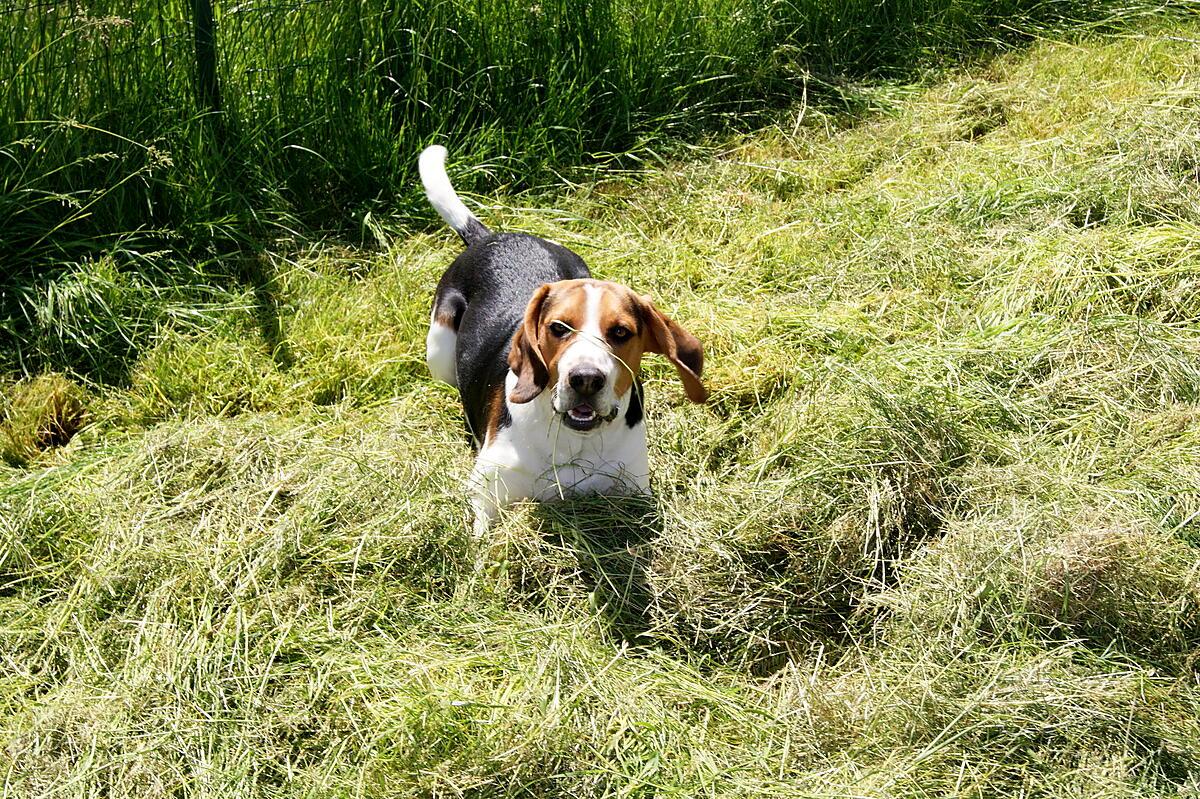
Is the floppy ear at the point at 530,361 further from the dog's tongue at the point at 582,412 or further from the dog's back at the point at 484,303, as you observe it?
the dog's back at the point at 484,303

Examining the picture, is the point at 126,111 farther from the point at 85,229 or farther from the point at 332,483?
the point at 332,483

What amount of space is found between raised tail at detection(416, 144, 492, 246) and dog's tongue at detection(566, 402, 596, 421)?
1.62 m

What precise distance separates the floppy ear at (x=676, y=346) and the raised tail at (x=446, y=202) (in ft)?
4.88

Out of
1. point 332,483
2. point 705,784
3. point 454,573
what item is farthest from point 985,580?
point 332,483

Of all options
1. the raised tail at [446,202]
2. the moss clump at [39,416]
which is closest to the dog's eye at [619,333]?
the raised tail at [446,202]

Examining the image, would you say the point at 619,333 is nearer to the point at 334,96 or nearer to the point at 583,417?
the point at 583,417

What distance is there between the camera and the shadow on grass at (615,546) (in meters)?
4.03

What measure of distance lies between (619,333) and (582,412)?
0.28 metres

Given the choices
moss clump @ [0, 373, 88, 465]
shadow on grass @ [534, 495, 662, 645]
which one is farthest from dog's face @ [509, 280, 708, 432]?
moss clump @ [0, 373, 88, 465]

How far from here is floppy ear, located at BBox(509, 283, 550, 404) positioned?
4.09m

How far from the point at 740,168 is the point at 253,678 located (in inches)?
157

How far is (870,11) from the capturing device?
7449mm

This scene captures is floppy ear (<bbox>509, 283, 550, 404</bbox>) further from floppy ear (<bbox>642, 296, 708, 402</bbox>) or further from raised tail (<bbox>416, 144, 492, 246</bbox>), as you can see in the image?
raised tail (<bbox>416, 144, 492, 246</bbox>)

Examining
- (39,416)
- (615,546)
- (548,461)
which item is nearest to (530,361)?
(548,461)
